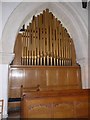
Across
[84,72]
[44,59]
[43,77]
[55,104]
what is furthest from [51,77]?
[55,104]

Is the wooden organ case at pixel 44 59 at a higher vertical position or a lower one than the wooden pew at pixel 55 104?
higher

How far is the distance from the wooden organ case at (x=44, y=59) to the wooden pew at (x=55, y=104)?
1.58 m

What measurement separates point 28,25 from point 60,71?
182 cm

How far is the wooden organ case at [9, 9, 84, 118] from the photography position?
5000mm

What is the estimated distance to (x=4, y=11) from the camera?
406cm

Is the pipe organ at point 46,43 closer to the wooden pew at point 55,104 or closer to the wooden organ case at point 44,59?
the wooden organ case at point 44,59

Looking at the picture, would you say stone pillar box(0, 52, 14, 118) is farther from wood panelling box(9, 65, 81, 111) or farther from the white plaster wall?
wood panelling box(9, 65, 81, 111)

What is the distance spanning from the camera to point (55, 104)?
3.49 metres

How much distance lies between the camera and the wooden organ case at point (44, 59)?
5.00 metres

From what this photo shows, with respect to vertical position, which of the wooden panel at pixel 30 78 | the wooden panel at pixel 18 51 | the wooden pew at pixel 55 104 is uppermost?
the wooden panel at pixel 18 51

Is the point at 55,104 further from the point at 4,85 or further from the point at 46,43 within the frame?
the point at 46,43

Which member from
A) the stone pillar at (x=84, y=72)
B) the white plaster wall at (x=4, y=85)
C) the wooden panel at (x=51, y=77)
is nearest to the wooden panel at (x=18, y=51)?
the wooden panel at (x=51, y=77)

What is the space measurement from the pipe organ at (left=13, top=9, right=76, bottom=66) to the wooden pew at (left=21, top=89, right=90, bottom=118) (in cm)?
164

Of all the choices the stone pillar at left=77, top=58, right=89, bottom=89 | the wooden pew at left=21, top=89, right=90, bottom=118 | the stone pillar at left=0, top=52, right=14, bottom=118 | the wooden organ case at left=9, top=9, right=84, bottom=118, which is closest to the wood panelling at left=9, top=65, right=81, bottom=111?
the wooden organ case at left=9, top=9, right=84, bottom=118
